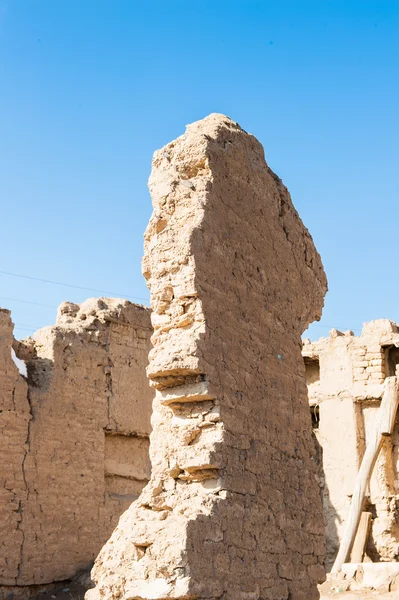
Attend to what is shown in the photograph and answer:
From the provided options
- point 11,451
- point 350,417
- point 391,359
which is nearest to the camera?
point 11,451

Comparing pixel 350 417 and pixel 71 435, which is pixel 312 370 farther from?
pixel 71 435

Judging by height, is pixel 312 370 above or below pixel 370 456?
above

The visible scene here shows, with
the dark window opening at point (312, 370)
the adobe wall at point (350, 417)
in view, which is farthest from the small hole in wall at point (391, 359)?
→ the dark window opening at point (312, 370)

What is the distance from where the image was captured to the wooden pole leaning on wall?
11.7 m

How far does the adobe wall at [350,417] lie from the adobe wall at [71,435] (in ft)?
14.4

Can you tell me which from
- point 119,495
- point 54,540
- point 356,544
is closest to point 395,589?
point 356,544

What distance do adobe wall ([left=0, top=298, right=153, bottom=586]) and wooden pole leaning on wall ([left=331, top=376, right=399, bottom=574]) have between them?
3573 millimetres

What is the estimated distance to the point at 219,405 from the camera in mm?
4992

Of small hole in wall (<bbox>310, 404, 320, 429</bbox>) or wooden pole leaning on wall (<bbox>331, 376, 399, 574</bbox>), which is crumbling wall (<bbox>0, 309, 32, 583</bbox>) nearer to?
wooden pole leaning on wall (<bbox>331, 376, 399, 574</bbox>)

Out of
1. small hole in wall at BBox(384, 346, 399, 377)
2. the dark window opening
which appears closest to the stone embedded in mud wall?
small hole in wall at BBox(384, 346, 399, 377)

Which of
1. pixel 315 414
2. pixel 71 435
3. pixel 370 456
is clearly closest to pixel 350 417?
pixel 315 414

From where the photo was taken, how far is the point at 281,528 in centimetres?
545

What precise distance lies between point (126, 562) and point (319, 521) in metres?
2.06

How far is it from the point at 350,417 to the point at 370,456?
1.11m
